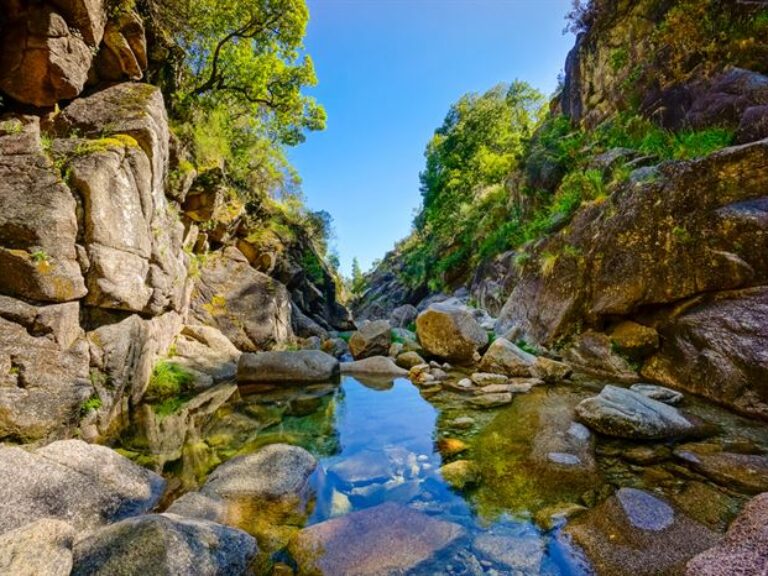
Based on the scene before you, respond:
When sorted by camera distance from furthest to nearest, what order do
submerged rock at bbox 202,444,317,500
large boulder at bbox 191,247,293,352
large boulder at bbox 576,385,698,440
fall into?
large boulder at bbox 191,247,293,352, large boulder at bbox 576,385,698,440, submerged rock at bbox 202,444,317,500

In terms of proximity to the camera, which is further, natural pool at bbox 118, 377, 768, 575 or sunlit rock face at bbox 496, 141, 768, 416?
sunlit rock face at bbox 496, 141, 768, 416

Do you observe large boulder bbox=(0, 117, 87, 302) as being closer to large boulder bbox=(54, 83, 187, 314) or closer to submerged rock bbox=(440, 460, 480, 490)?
large boulder bbox=(54, 83, 187, 314)

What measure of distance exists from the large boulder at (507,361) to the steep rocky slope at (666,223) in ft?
4.31

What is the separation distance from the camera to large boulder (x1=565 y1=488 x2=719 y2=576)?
2551 mm

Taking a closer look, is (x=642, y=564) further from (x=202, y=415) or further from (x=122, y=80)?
(x=122, y=80)

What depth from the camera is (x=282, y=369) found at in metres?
9.52

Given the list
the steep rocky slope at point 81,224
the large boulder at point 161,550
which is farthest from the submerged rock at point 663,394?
the steep rocky slope at point 81,224

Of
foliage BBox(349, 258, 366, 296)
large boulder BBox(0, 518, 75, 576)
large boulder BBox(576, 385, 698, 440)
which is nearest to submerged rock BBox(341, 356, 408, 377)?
large boulder BBox(576, 385, 698, 440)

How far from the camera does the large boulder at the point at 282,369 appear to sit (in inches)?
370

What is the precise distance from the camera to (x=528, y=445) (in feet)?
15.7

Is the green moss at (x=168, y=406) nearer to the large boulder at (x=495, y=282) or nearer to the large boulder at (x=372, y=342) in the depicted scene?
the large boulder at (x=372, y=342)

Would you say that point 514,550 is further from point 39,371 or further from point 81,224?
point 81,224

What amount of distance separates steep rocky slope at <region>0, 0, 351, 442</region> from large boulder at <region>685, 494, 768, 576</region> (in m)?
6.55

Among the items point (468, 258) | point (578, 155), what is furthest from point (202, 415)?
point (468, 258)
